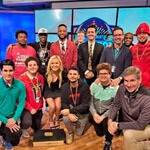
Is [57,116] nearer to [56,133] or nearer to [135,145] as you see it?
[56,133]

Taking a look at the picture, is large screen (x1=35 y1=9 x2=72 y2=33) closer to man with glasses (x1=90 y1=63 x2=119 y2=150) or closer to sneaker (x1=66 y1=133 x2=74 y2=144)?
man with glasses (x1=90 y1=63 x2=119 y2=150)

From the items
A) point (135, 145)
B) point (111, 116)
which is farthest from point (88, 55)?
point (135, 145)

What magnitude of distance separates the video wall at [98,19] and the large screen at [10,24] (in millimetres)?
2236

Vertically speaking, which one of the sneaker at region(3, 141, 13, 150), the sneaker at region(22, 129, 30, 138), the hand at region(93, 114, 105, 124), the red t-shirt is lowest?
the sneaker at region(22, 129, 30, 138)

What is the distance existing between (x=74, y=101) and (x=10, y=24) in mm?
6247

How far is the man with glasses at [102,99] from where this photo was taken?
274 cm

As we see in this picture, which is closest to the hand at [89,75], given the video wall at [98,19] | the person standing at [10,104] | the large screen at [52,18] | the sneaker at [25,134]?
the person standing at [10,104]

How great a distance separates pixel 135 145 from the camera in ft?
7.48

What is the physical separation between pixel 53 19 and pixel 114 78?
3569mm

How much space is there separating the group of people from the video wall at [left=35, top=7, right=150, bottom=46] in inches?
89.1

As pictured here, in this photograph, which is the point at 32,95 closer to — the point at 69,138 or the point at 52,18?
the point at 69,138

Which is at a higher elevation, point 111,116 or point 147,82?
point 147,82

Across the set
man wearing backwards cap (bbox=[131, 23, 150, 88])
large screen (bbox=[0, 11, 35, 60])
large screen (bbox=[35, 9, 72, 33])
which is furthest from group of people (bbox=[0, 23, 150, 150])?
large screen (bbox=[0, 11, 35, 60])

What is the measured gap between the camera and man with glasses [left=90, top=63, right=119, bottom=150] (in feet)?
8.97
